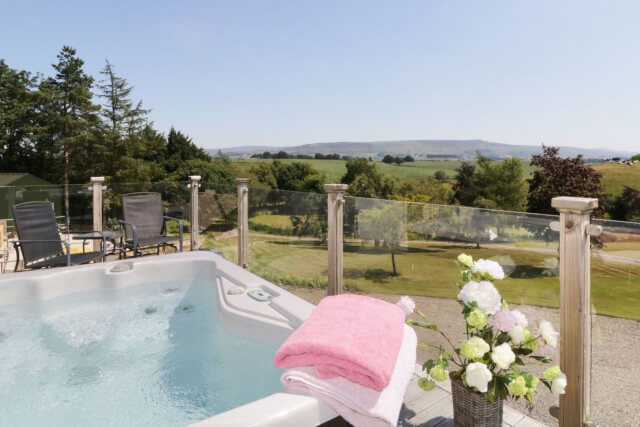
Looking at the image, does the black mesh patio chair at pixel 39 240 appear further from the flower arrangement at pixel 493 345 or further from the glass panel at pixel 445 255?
the flower arrangement at pixel 493 345

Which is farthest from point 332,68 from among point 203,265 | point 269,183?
point 203,265

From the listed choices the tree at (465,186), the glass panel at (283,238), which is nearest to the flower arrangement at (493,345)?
the glass panel at (283,238)

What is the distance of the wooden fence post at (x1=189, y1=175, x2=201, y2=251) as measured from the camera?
566 cm

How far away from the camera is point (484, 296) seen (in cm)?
151

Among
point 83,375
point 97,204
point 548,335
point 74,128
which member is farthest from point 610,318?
point 74,128

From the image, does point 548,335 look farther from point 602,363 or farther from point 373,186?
point 373,186

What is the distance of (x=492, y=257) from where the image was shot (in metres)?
2.77

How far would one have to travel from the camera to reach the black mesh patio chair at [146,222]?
445 cm

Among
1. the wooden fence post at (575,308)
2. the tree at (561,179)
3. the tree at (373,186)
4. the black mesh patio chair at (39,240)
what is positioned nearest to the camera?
the wooden fence post at (575,308)

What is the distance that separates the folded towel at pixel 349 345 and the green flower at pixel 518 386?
42 centimetres

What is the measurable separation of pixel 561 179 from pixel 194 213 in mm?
13794

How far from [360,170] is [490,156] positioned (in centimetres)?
1057

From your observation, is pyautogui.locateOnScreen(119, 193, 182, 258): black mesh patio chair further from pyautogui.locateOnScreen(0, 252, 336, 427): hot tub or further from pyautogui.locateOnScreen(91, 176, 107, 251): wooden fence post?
pyautogui.locateOnScreen(0, 252, 336, 427): hot tub

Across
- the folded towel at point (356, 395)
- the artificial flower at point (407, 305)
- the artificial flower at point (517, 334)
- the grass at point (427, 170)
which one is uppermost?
the grass at point (427, 170)
